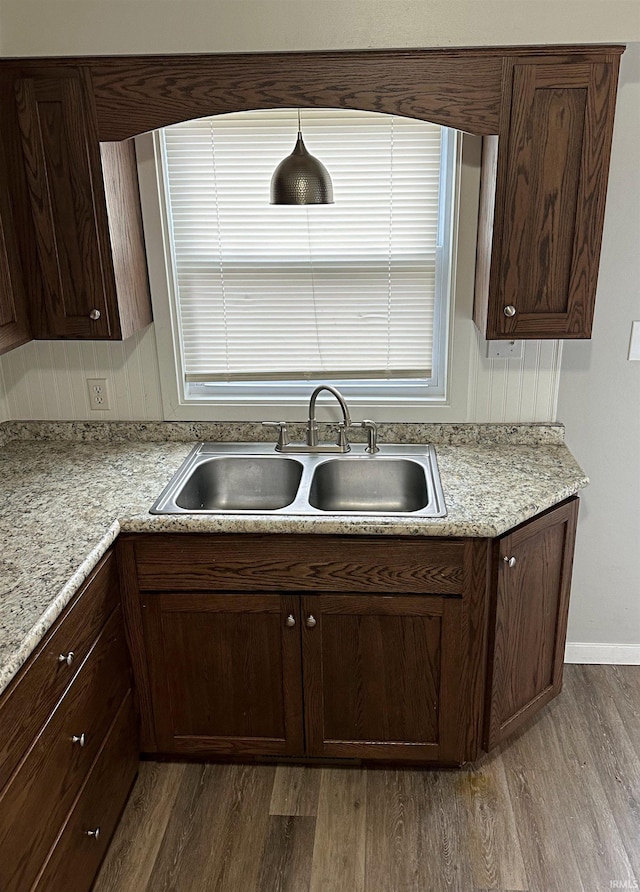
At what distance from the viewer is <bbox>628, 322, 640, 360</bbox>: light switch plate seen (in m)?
2.51

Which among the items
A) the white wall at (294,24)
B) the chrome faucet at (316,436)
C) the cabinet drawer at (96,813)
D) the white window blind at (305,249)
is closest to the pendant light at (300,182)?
the white wall at (294,24)

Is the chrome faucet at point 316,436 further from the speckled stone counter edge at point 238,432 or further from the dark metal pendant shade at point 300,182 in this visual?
the dark metal pendant shade at point 300,182

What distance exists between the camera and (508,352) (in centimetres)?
254

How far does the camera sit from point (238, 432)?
2.69 m

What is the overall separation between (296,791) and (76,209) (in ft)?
6.06

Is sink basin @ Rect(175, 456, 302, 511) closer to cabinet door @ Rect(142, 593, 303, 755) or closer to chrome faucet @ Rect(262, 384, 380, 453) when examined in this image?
Result: chrome faucet @ Rect(262, 384, 380, 453)

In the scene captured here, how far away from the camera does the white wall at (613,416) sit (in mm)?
2357

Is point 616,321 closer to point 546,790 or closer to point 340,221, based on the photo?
point 340,221

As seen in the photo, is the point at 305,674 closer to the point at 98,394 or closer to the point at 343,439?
Answer: the point at 343,439

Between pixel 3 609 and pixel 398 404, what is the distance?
→ 1.46 m

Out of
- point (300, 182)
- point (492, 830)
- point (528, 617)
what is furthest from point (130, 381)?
point (492, 830)

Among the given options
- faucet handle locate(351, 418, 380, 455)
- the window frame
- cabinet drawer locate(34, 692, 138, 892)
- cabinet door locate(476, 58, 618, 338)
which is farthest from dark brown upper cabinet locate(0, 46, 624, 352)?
cabinet drawer locate(34, 692, 138, 892)

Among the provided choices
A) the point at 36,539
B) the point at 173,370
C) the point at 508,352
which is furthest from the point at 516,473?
the point at 36,539

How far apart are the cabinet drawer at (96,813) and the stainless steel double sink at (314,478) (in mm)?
711
